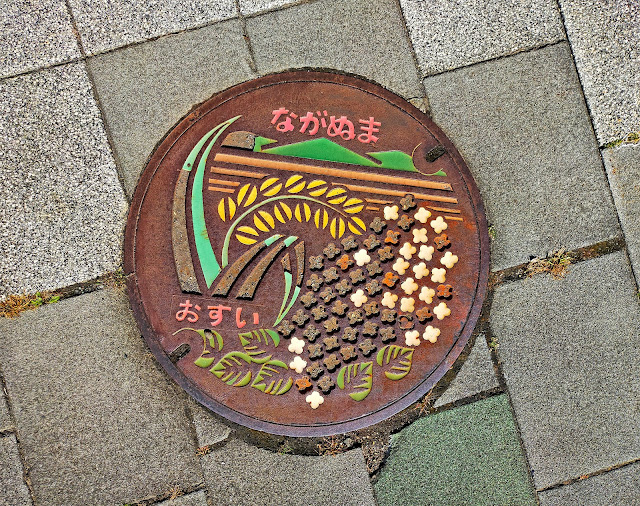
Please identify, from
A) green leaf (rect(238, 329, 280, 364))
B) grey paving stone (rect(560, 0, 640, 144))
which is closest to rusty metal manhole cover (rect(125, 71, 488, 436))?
green leaf (rect(238, 329, 280, 364))

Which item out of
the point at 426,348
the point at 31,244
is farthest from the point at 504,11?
the point at 31,244

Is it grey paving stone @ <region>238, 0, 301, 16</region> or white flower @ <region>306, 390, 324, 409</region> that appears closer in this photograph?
white flower @ <region>306, 390, 324, 409</region>

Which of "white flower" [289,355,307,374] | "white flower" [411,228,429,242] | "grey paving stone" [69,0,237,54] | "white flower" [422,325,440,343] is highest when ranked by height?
"grey paving stone" [69,0,237,54]

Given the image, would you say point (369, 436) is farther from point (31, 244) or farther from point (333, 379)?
point (31, 244)

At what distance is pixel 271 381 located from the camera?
2559 mm

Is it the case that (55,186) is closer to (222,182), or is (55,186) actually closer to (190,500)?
(222,182)

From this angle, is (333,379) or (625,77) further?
(625,77)

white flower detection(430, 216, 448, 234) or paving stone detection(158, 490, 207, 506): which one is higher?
white flower detection(430, 216, 448, 234)

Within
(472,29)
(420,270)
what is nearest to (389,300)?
(420,270)

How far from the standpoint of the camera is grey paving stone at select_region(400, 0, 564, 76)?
2746 millimetres

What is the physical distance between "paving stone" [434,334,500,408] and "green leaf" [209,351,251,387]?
93 cm

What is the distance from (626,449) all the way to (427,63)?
2.11 meters

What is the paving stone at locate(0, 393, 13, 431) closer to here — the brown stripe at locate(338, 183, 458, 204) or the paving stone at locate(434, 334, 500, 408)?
the brown stripe at locate(338, 183, 458, 204)

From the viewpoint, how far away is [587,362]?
105 inches
